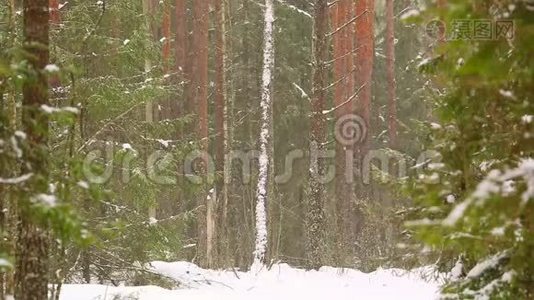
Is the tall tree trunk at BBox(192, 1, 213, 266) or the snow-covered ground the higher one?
the tall tree trunk at BBox(192, 1, 213, 266)

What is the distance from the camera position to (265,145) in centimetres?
1468

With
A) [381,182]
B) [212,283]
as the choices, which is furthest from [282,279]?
[381,182]

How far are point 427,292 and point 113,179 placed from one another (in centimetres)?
603

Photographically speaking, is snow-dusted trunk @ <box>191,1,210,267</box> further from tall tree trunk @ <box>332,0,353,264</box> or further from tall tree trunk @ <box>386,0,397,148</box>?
tall tree trunk @ <box>386,0,397,148</box>

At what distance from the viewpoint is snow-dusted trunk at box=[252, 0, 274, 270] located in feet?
46.6

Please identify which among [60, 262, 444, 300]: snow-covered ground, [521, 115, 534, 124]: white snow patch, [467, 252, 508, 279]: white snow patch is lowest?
[60, 262, 444, 300]: snow-covered ground

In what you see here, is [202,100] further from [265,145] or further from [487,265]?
[487,265]

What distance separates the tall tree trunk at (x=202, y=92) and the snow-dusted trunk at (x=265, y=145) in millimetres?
3361

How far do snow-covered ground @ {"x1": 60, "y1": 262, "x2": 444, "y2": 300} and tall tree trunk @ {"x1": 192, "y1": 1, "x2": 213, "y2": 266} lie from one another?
15.0 feet

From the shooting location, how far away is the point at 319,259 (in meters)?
14.2

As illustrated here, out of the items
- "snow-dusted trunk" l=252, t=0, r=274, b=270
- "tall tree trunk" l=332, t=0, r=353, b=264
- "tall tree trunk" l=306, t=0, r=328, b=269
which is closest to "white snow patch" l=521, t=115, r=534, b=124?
"tall tree trunk" l=306, t=0, r=328, b=269

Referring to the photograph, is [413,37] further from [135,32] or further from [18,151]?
[18,151]

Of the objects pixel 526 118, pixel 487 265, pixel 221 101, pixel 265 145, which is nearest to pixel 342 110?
pixel 221 101

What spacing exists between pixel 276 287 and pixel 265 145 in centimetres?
379
